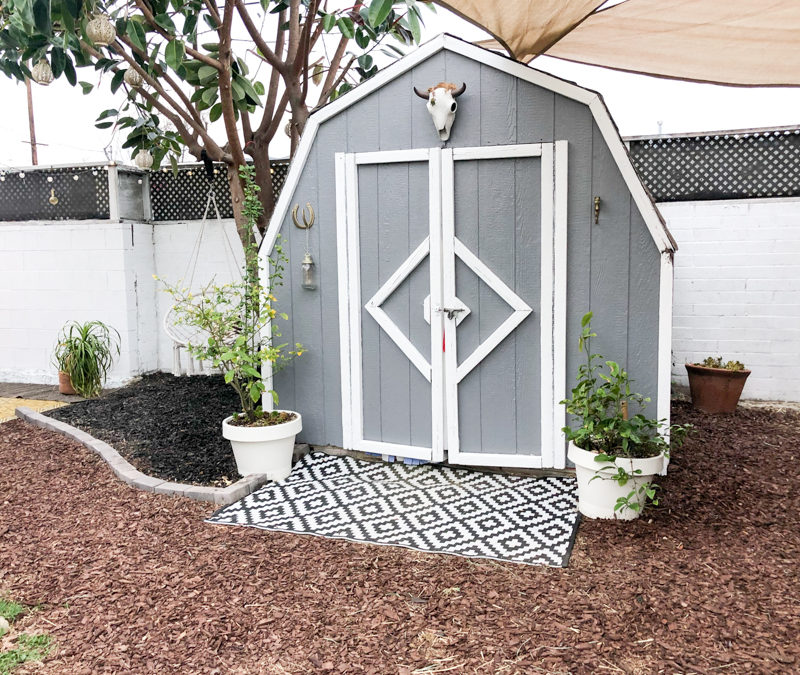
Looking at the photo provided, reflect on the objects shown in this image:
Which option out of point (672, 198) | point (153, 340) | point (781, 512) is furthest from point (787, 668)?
point (153, 340)

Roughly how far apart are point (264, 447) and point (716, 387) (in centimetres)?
351

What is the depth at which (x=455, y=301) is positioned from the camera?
392 cm

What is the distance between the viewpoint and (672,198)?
5566 millimetres

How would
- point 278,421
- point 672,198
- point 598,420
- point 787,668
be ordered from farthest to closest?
point 672,198 → point 278,421 → point 598,420 → point 787,668

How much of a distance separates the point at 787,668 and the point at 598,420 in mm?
1490

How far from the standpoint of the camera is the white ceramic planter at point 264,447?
153 inches

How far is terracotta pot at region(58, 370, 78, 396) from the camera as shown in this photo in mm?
6285

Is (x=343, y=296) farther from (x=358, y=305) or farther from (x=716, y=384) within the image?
(x=716, y=384)

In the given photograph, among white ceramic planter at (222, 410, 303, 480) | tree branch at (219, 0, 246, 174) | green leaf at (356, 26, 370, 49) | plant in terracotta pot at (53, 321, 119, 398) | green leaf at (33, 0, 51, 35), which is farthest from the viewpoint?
plant in terracotta pot at (53, 321, 119, 398)

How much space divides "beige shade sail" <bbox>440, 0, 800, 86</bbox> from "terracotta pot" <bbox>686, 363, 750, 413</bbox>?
7.02 ft

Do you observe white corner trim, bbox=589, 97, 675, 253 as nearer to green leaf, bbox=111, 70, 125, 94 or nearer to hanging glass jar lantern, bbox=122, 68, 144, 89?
hanging glass jar lantern, bbox=122, 68, 144, 89

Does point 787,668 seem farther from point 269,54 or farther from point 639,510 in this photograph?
point 269,54

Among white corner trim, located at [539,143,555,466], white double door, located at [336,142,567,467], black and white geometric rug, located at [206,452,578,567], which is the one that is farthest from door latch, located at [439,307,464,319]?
black and white geometric rug, located at [206,452,578,567]

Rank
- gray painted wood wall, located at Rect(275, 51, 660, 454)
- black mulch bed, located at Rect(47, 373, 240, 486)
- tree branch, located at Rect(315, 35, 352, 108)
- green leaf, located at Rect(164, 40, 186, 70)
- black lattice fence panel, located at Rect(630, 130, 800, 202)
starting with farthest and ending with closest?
tree branch, located at Rect(315, 35, 352, 108), black lattice fence panel, located at Rect(630, 130, 800, 202), green leaf, located at Rect(164, 40, 186, 70), black mulch bed, located at Rect(47, 373, 240, 486), gray painted wood wall, located at Rect(275, 51, 660, 454)
